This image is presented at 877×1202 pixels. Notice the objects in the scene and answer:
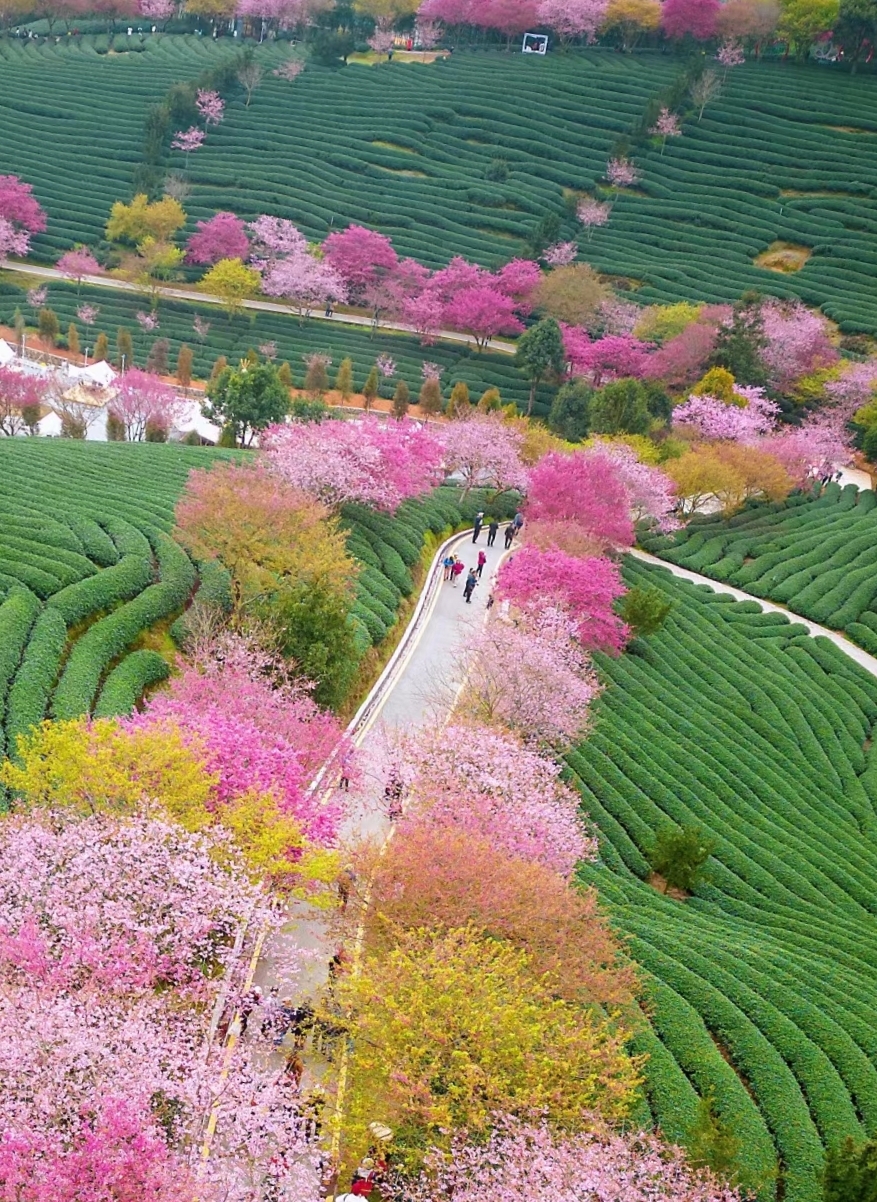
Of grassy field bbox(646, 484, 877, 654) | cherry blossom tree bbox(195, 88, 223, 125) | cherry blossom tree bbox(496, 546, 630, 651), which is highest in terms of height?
cherry blossom tree bbox(195, 88, 223, 125)

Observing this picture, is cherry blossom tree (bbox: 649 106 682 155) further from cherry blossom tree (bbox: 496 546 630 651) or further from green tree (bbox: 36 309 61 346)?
cherry blossom tree (bbox: 496 546 630 651)

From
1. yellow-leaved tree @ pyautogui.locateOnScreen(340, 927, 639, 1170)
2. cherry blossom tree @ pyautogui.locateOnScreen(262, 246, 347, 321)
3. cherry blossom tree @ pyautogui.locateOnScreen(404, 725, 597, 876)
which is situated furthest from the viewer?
cherry blossom tree @ pyautogui.locateOnScreen(262, 246, 347, 321)

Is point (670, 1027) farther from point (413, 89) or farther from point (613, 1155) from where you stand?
point (413, 89)

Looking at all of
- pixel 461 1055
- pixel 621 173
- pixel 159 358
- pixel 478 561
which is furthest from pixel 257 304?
pixel 461 1055

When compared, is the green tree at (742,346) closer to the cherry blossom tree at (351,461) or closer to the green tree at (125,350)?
the cherry blossom tree at (351,461)

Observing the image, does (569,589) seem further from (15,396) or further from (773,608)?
(15,396)

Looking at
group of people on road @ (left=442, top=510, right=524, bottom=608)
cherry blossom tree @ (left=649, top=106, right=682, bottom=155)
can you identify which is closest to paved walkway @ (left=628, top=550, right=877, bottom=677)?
group of people on road @ (left=442, top=510, right=524, bottom=608)

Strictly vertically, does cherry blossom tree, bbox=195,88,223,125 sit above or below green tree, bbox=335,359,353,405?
above
